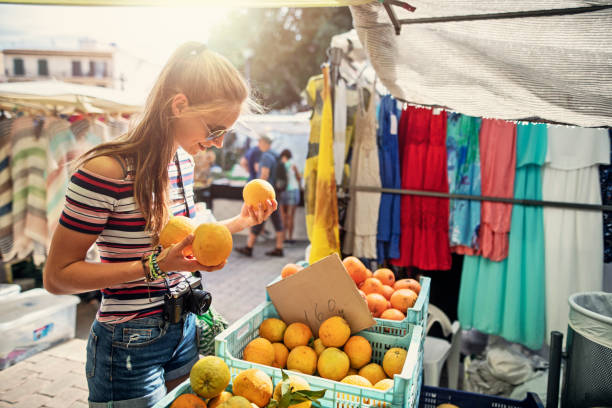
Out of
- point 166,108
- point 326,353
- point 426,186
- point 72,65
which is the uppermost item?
point 72,65

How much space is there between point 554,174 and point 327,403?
302 centimetres

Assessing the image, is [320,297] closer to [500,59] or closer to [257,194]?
[257,194]

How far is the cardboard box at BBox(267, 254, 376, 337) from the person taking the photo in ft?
5.74

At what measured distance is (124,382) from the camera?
145 cm

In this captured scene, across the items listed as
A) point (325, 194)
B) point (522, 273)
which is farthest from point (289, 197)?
point (522, 273)

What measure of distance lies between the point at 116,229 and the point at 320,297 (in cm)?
93

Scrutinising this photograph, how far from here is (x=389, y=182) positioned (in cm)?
381

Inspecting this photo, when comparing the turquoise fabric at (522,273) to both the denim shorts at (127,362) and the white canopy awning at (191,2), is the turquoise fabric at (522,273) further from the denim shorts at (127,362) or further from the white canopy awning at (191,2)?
the denim shorts at (127,362)

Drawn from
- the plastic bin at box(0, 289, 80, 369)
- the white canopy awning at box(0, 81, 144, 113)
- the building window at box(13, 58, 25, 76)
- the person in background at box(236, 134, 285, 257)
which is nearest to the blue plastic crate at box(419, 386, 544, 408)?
the plastic bin at box(0, 289, 80, 369)

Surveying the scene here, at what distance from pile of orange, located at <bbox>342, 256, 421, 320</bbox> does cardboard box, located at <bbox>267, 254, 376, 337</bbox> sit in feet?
0.41

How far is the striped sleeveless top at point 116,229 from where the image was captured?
1288mm

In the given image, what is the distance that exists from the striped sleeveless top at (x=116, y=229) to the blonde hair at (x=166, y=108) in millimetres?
59

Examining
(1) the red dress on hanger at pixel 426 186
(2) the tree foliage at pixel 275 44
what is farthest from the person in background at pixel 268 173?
(2) the tree foliage at pixel 275 44

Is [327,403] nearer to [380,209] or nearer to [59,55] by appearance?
[380,209]
